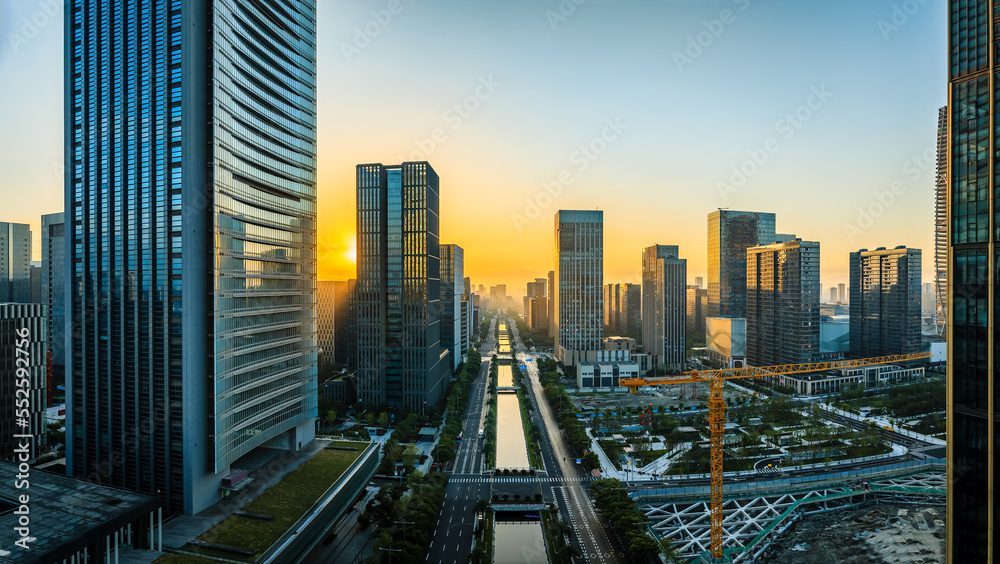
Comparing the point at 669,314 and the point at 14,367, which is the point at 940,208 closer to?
the point at 669,314

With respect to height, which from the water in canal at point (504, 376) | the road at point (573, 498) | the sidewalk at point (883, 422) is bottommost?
the water in canal at point (504, 376)

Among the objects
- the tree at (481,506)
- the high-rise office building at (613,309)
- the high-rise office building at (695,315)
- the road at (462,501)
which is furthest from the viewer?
the high-rise office building at (613,309)

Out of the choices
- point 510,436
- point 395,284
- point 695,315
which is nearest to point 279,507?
point 510,436

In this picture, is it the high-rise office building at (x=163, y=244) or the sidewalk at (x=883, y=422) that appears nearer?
the high-rise office building at (x=163, y=244)

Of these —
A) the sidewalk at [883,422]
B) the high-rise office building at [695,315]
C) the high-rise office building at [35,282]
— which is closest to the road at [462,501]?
the sidewalk at [883,422]

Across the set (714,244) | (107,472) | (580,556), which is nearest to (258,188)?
(107,472)

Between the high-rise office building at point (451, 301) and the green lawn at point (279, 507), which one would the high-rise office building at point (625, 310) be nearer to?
the high-rise office building at point (451, 301)

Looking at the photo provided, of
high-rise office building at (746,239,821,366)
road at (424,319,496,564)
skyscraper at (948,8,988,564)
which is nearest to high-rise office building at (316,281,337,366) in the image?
road at (424,319,496,564)
